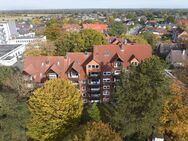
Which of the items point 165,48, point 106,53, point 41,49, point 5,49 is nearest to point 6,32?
point 5,49

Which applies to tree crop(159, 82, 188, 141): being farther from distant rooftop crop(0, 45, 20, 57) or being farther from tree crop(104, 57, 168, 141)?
distant rooftop crop(0, 45, 20, 57)

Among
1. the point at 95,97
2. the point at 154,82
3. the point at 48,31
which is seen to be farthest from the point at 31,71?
the point at 48,31

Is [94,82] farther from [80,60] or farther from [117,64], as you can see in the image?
[117,64]

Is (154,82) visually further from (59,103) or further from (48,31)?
(48,31)

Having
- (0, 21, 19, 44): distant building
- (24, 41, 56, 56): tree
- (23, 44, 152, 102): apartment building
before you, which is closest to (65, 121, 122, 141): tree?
(23, 44, 152, 102): apartment building

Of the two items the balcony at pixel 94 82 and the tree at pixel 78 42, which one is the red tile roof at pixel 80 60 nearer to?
the balcony at pixel 94 82

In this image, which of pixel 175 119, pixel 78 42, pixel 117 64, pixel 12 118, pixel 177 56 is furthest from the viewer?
pixel 177 56

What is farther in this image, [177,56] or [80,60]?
[177,56]

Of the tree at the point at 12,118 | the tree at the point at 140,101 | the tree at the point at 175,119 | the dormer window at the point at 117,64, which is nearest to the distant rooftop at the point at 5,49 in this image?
the dormer window at the point at 117,64
